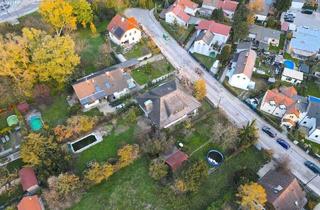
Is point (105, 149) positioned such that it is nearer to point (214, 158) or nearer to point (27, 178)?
point (27, 178)

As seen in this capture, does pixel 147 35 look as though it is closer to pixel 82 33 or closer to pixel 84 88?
pixel 82 33

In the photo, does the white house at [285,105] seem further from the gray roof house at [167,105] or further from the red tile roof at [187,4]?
the red tile roof at [187,4]

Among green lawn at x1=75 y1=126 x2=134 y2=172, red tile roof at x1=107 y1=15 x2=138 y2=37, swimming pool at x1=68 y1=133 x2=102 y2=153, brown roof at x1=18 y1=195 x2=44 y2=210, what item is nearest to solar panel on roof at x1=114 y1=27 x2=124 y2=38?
red tile roof at x1=107 y1=15 x2=138 y2=37

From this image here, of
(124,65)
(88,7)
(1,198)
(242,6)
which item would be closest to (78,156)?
(1,198)

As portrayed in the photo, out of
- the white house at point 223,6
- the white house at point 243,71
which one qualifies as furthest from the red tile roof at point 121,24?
the white house at point 243,71

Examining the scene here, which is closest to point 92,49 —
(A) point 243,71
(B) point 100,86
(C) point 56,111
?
(B) point 100,86
